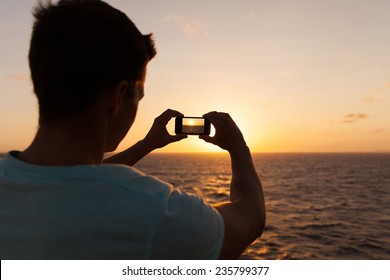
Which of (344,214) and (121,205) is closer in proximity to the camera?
(121,205)

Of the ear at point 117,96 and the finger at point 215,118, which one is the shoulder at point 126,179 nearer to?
the ear at point 117,96

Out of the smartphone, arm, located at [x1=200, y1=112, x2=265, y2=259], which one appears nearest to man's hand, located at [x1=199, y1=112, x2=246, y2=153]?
arm, located at [x1=200, y1=112, x2=265, y2=259]

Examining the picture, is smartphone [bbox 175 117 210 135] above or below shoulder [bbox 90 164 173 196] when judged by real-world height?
above

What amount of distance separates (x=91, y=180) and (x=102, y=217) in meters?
0.14

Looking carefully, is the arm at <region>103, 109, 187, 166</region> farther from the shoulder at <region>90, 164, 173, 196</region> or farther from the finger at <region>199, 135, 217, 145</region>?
the shoulder at <region>90, 164, 173, 196</region>

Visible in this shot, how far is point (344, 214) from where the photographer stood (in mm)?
31266

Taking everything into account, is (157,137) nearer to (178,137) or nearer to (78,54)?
(178,137)

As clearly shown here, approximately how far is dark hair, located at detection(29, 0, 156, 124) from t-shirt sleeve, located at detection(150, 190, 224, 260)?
50 centimetres

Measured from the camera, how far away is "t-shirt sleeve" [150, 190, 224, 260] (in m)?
1.21

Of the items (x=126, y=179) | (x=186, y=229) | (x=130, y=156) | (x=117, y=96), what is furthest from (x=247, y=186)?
(x=130, y=156)

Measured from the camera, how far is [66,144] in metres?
1.34
